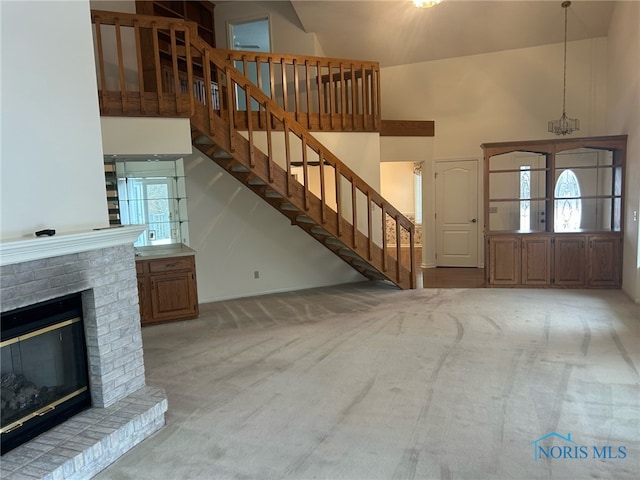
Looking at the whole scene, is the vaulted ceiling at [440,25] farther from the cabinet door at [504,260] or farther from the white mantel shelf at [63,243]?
the white mantel shelf at [63,243]

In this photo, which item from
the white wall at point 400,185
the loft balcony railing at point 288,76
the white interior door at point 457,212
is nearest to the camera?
the loft balcony railing at point 288,76

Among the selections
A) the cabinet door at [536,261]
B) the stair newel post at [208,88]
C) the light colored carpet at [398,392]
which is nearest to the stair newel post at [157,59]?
the stair newel post at [208,88]

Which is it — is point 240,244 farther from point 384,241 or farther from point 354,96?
point 354,96

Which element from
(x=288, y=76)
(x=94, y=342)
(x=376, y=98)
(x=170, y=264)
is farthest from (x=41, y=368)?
(x=288, y=76)

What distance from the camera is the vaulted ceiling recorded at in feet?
21.1

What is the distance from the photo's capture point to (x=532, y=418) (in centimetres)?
279

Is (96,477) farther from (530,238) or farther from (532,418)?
(530,238)

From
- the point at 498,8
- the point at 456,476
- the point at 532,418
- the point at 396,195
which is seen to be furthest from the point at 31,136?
the point at 396,195

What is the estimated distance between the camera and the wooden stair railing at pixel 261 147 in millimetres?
4578

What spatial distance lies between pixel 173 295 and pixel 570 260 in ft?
17.7

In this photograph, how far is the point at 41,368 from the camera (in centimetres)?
261

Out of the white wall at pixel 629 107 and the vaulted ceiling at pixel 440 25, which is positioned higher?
the vaulted ceiling at pixel 440 25

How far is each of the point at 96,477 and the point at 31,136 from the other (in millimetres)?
1888

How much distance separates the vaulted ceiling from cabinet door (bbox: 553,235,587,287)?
324cm
